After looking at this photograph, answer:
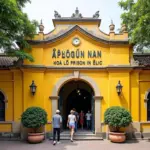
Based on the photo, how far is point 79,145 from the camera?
15.5 meters

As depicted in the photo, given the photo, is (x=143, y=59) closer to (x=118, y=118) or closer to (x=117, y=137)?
(x=118, y=118)

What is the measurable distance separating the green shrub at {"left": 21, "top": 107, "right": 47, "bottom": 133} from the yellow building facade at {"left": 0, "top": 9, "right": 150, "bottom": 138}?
1.03 metres

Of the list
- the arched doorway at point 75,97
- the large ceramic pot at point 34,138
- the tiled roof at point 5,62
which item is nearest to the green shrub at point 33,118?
the large ceramic pot at point 34,138

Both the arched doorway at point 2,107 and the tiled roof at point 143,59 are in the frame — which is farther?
the tiled roof at point 143,59

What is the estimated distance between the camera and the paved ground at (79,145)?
48.5ft

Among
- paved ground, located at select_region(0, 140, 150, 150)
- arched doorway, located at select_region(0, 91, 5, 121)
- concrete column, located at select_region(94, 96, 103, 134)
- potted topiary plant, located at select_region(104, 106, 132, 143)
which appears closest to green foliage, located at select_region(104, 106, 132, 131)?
potted topiary plant, located at select_region(104, 106, 132, 143)

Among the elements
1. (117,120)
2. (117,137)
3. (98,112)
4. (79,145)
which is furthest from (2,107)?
(117,137)

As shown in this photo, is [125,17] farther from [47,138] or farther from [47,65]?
[47,138]

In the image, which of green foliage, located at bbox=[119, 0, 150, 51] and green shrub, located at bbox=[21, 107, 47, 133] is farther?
green shrub, located at bbox=[21, 107, 47, 133]

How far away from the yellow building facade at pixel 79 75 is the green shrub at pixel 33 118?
103 centimetres

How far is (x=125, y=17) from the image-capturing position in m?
17.7

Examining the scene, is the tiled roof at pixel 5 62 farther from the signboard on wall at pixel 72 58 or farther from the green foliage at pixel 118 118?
the green foliage at pixel 118 118

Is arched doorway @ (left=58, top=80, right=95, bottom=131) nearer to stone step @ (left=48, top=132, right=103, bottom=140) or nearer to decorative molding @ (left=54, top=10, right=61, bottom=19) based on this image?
stone step @ (left=48, top=132, right=103, bottom=140)

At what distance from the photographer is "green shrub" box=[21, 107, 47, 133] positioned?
52.5ft
